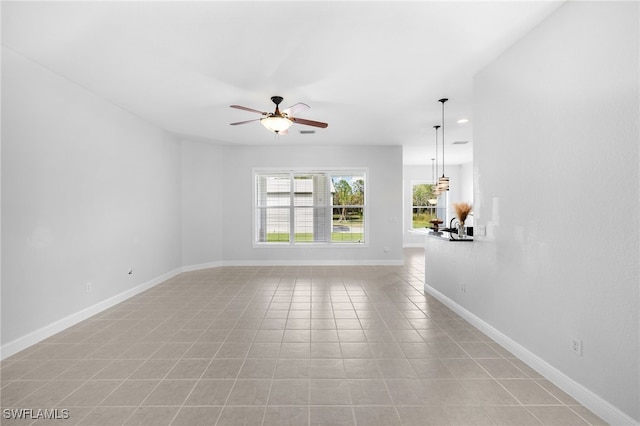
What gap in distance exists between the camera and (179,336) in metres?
3.01

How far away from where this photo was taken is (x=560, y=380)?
209 cm

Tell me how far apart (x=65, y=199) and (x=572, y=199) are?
4.74 meters

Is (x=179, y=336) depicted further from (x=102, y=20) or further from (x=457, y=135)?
(x=457, y=135)

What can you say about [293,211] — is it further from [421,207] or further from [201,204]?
[421,207]

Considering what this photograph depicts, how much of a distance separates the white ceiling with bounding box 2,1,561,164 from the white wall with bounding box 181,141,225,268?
1893 mm

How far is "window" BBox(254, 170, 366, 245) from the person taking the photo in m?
6.84

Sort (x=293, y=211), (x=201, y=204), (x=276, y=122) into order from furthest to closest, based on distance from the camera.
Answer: (x=293, y=211), (x=201, y=204), (x=276, y=122)

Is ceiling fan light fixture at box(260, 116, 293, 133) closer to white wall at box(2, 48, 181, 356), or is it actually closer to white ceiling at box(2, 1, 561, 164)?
white ceiling at box(2, 1, 561, 164)

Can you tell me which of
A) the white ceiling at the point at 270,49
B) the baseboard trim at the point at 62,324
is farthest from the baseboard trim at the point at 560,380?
the baseboard trim at the point at 62,324

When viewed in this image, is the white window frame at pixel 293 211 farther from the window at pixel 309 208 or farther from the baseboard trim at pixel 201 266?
the baseboard trim at pixel 201 266

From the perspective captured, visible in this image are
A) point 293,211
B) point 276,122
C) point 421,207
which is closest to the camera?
point 276,122

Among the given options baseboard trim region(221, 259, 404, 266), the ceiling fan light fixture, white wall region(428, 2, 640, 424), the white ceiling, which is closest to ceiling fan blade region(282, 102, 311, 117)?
the ceiling fan light fixture

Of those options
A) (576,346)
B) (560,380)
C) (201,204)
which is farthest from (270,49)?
(201,204)

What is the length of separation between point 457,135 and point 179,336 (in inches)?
233
